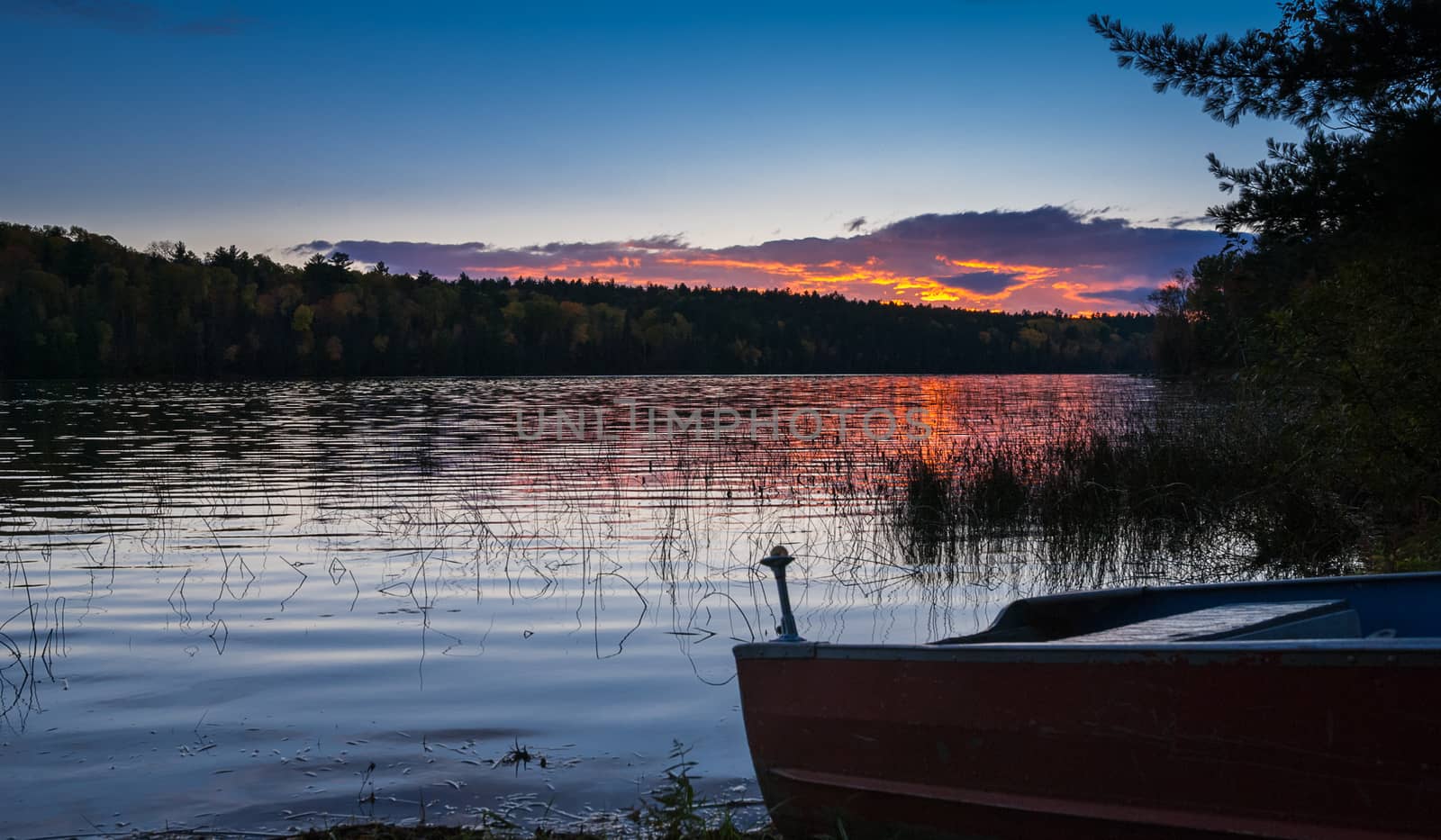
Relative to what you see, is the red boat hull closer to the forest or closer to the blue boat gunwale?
the blue boat gunwale

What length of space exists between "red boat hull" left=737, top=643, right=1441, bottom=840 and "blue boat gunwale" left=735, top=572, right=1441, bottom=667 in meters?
0.01

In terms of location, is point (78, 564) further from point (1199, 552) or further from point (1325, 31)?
point (1325, 31)

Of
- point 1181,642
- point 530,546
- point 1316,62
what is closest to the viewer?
point 1181,642

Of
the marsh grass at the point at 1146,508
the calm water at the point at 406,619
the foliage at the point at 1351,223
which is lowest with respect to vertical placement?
the calm water at the point at 406,619

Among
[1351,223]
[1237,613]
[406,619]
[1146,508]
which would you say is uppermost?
[1351,223]

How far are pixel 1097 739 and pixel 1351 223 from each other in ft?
21.8

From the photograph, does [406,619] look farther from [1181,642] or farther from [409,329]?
[409,329]

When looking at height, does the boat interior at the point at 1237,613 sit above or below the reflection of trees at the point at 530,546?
above

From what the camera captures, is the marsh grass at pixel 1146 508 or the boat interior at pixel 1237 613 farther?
the marsh grass at pixel 1146 508

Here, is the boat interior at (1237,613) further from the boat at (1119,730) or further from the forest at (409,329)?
the forest at (409,329)

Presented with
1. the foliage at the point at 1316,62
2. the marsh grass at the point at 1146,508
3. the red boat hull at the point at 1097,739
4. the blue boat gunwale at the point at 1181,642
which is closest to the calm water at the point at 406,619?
the marsh grass at the point at 1146,508

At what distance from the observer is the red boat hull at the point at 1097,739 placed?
3.83 meters

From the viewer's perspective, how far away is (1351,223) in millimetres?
9016

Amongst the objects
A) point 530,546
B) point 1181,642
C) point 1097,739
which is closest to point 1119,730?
point 1097,739
